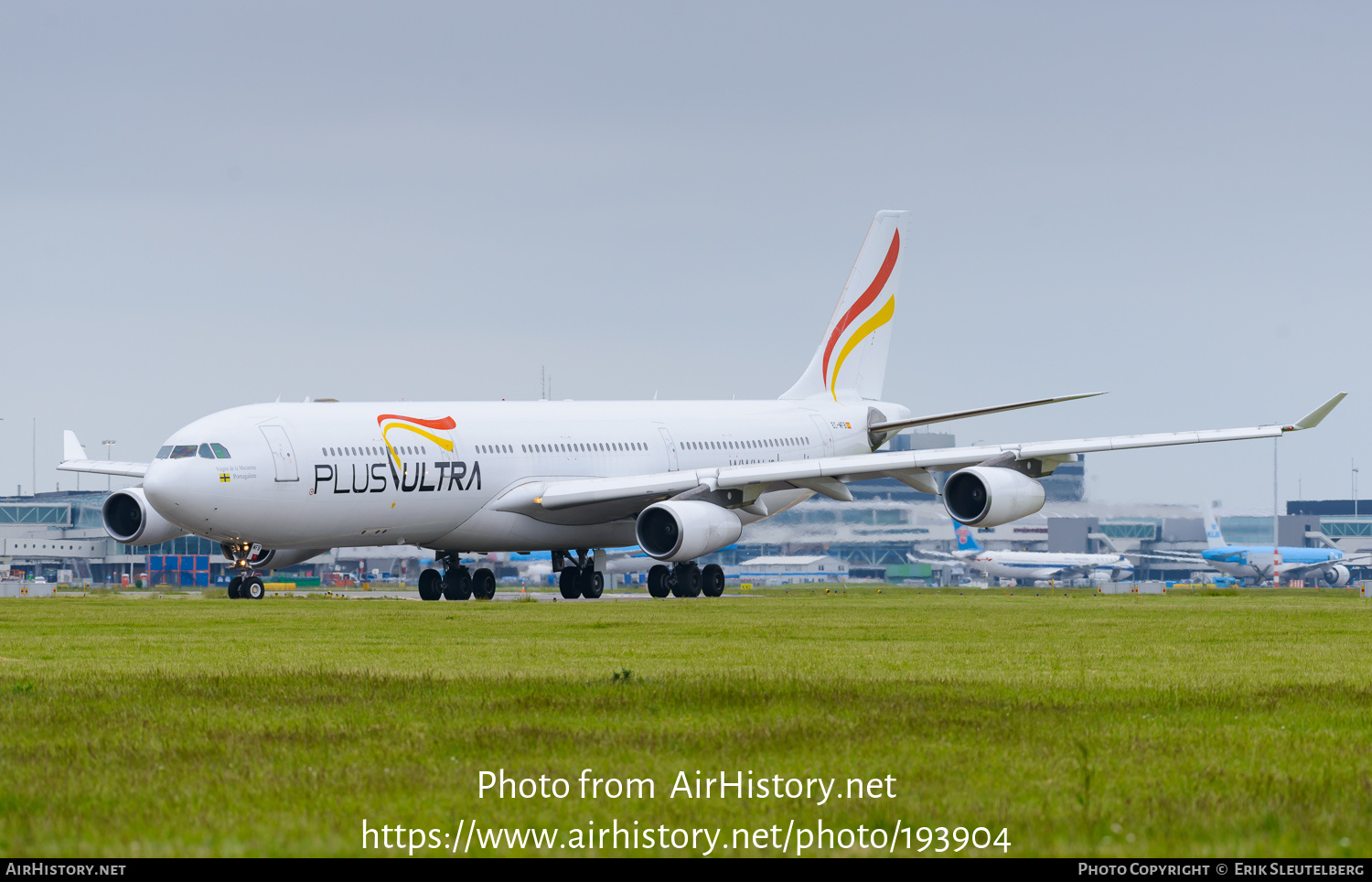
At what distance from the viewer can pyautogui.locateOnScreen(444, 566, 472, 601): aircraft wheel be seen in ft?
138

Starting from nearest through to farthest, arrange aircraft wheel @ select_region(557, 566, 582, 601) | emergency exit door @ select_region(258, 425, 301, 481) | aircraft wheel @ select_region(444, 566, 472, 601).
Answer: emergency exit door @ select_region(258, 425, 301, 481) < aircraft wheel @ select_region(444, 566, 472, 601) < aircraft wheel @ select_region(557, 566, 582, 601)

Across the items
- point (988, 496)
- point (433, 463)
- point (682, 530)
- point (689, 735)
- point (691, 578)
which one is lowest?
point (691, 578)

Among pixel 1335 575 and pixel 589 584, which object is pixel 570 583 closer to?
pixel 589 584

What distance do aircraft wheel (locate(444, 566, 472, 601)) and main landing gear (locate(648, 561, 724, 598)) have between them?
459 centimetres

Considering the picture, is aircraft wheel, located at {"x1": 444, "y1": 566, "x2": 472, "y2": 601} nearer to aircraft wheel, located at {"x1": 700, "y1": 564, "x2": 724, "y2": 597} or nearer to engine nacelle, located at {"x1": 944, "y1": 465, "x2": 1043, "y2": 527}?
aircraft wheel, located at {"x1": 700, "y1": 564, "x2": 724, "y2": 597}

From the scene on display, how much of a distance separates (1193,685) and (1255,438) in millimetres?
26183

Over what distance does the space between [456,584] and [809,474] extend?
979 cm

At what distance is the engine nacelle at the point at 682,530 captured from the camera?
3631cm

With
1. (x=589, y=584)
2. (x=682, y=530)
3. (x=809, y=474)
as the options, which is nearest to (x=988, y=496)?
(x=809, y=474)

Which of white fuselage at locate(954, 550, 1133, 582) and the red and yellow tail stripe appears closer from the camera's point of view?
the red and yellow tail stripe

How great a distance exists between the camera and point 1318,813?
8.34 metres

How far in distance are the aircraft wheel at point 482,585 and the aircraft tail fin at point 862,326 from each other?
12.1m

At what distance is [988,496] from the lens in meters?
36.6

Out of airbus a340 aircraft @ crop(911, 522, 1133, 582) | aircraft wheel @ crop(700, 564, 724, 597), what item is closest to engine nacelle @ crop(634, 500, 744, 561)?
aircraft wheel @ crop(700, 564, 724, 597)
